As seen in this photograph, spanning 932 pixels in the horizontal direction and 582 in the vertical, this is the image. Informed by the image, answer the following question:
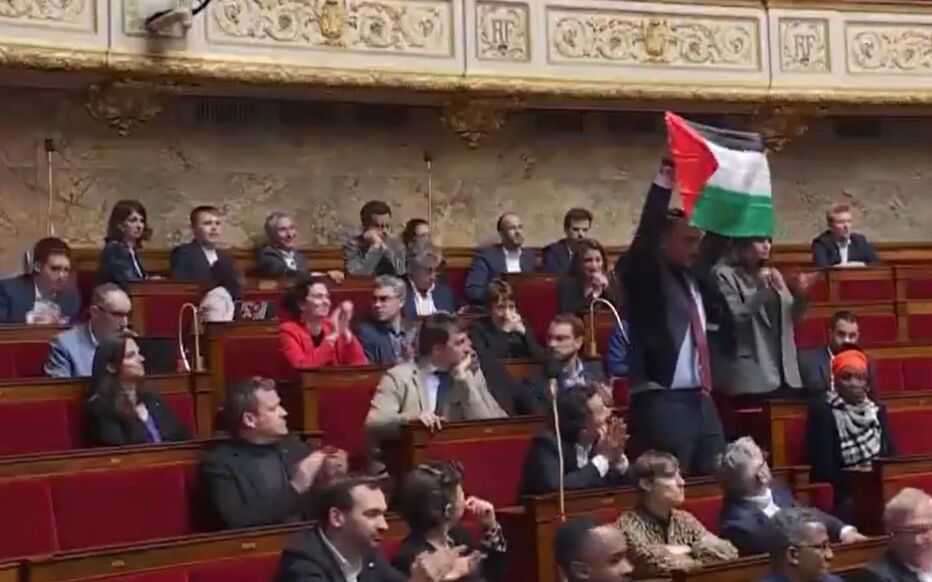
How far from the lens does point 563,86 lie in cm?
472

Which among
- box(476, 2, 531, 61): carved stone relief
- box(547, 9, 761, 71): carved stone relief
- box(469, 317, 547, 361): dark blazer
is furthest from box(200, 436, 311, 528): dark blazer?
box(547, 9, 761, 71): carved stone relief

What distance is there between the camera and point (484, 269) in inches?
165

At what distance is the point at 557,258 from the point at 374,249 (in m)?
0.54

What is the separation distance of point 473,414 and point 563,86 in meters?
2.20

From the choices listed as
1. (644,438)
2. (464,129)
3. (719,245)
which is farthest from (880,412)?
(464,129)

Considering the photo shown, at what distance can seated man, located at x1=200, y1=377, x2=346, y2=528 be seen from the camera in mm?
2242

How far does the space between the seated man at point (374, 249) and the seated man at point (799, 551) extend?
2.21 meters

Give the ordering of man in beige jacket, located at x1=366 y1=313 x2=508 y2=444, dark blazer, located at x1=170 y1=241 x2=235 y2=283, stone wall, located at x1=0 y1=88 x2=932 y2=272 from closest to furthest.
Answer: man in beige jacket, located at x1=366 y1=313 x2=508 y2=444, dark blazer, located at x1=170 y1=241 x2=235 y2=283, stone wall, located at x1=0 y1=88 x2=932 y2=272

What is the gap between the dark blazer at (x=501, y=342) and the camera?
332cm

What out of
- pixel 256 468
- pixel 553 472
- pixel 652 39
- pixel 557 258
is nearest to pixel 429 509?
pixel 256 468

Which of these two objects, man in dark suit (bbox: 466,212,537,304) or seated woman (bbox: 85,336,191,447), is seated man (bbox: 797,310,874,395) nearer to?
man in dark suit (bbox: 466,212,537,304)

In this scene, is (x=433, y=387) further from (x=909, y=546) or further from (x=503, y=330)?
(x=909, y=546)

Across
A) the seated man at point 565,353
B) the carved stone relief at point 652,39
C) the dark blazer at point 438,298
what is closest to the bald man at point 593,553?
the seated man at point 565,353

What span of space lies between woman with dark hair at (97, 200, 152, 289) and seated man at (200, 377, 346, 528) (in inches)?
54.5
